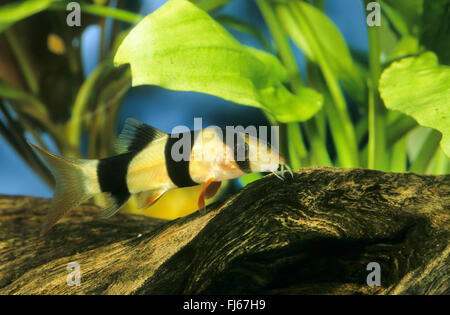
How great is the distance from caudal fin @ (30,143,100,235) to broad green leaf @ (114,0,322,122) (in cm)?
32

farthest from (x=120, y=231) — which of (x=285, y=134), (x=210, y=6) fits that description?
(x=210, y=6)

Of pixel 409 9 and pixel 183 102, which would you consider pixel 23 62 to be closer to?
pixel 183 102

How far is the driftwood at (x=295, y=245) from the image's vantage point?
0.98m

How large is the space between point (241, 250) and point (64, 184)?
57 centimetres

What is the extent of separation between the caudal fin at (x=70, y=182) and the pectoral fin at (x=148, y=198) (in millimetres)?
135

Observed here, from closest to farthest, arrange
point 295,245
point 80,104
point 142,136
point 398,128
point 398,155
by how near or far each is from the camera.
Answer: point 295,245, point 142,136, point 398,128, point 398,155, point 80,104

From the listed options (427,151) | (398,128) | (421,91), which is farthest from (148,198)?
(427,151)

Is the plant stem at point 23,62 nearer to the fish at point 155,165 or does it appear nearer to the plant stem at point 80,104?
the plant stem at point 80,104

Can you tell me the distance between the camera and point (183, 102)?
2.69 meters

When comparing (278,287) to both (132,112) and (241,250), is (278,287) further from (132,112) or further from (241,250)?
(132,112)

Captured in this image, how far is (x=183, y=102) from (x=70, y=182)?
165 centimetres

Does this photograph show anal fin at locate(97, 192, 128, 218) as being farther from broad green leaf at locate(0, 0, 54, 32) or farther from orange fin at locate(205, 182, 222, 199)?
broad green leaf at locate(0, 0, 54, 32)

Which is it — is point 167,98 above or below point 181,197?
above

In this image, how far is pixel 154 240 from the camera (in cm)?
112
